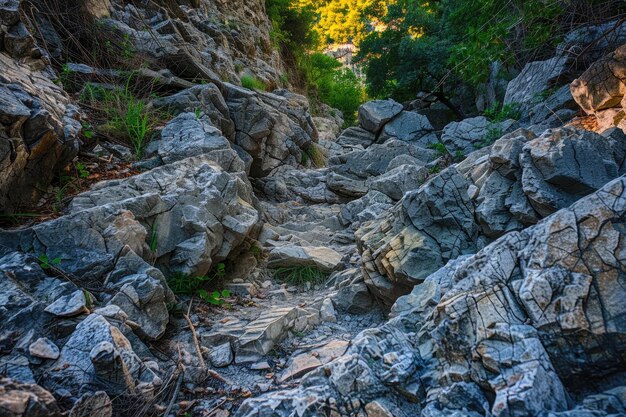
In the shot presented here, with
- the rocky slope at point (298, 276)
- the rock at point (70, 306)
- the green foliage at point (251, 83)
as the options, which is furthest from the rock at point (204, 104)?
the rock at point (70, 306)

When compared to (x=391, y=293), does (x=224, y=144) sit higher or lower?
higher

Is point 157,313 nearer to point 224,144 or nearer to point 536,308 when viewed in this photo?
point 536,308

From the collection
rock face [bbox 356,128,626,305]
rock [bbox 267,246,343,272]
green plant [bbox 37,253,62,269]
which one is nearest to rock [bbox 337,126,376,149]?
rock [bbox 267,246,343,272]

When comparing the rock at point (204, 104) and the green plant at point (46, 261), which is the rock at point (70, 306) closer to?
the green plant at point (46, 261)

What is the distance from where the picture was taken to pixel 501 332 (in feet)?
7.32

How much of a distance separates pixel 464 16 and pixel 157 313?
13398 millimetres

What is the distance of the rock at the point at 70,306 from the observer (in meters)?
2.79

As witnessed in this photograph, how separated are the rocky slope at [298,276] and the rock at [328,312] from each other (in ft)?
0.13

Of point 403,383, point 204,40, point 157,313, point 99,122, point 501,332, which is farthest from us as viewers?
point 204,40

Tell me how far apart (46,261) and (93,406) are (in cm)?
164

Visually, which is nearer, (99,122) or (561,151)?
(561,151)

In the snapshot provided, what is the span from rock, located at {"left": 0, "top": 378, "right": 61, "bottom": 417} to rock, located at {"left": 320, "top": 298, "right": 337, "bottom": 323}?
104 inches

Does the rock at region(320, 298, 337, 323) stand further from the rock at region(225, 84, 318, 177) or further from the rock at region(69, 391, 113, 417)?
the rock at region(225, 84, 318, 177)

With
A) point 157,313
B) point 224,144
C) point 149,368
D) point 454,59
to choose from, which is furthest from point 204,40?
point 149,368
